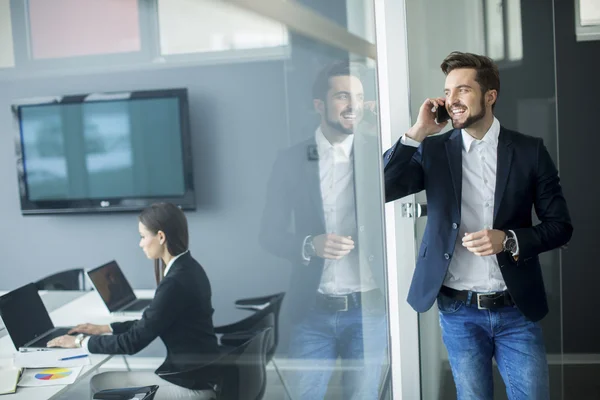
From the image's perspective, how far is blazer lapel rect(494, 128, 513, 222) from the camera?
7.17ft

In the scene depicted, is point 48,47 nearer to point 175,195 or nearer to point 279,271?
point 175,195

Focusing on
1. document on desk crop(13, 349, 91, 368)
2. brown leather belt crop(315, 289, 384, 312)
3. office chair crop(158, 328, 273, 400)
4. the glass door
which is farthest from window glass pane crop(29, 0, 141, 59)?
brown leather belt crop(315, 289, 384, 312)

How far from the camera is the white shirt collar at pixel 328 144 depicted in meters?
1.70

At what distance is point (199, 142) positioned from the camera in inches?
48.9

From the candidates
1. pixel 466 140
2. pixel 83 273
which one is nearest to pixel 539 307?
pixel 466 140

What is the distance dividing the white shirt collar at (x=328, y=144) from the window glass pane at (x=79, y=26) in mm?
620

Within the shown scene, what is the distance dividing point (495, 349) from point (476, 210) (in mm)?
491

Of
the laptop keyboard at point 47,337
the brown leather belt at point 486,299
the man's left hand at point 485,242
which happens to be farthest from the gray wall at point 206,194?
the brown leather belt at point 486,299

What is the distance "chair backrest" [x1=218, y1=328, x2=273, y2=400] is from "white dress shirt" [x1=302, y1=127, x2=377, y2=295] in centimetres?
28

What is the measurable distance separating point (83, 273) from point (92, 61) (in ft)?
1.28

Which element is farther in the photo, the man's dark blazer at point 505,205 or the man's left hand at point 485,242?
the man's dark blazer at point 505,205

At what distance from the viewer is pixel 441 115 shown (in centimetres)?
233

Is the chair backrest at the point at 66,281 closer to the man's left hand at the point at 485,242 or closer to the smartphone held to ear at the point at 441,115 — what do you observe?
the man's left hand at the point at 485,242

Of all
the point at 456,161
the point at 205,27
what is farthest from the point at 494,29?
the point at 205,27
